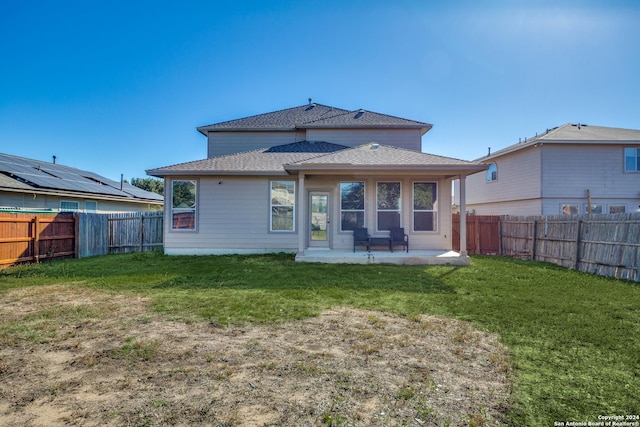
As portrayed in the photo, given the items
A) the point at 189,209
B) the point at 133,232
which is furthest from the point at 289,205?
the point at 133,232

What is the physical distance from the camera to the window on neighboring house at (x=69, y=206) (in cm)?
1592

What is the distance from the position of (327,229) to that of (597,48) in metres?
10.7

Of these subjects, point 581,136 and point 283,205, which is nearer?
point 283,205

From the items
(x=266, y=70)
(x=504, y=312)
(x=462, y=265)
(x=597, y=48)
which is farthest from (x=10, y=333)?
(x=597, y=48)

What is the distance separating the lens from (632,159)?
1486 cm

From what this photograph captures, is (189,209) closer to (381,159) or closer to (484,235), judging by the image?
(381,159)

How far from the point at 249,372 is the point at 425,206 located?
8991 millimetres

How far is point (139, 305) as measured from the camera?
5367 mm

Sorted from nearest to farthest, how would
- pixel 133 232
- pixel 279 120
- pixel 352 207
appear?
1. pixel 352 207
2. pixel 133 232
3. pixel 279 120

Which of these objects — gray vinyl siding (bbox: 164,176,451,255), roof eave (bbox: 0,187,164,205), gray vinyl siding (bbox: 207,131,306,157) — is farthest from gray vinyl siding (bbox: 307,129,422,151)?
roof eave (bbox: 0,187,164,205)

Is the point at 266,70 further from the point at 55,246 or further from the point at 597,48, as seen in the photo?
the point at 597,48

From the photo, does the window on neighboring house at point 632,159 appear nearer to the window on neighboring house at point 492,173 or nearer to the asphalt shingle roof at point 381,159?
the window on neighboring house at point 492,173

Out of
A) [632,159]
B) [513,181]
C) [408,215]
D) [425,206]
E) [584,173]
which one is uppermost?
[632,159]

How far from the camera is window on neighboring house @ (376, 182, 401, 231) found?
1081cm
